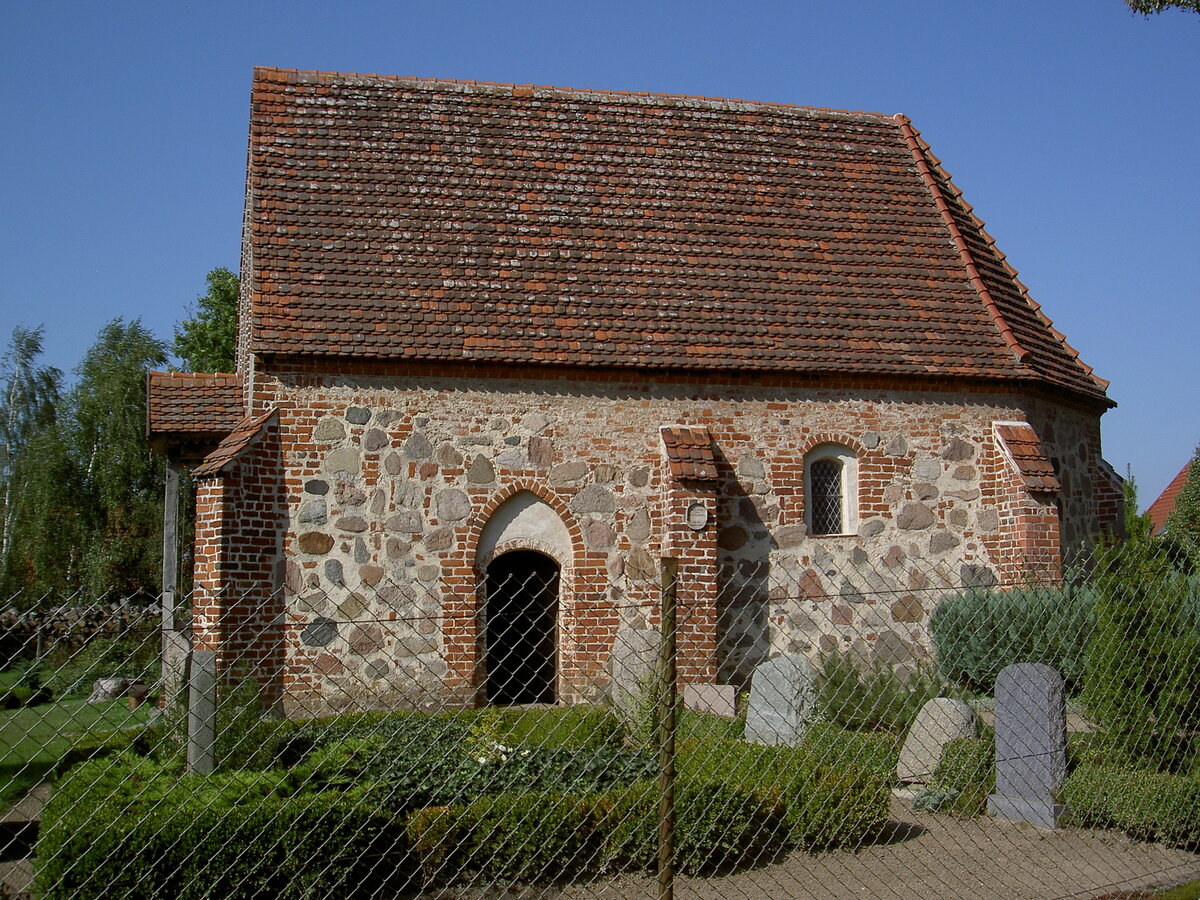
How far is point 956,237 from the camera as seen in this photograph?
50.8 ft

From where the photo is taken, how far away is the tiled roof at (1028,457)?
44.2ft

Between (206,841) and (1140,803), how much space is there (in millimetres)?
6437

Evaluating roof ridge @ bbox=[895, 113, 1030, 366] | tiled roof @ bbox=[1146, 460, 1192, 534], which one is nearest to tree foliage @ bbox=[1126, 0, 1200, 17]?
roof ridge @ bbox=[895, 113, 1030, 366]

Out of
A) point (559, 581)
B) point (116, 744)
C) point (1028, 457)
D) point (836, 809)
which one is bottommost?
point (836, 809)

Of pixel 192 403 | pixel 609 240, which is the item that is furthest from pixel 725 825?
pixel 192 403

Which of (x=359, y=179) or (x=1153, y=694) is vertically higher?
(x=359, y=179)

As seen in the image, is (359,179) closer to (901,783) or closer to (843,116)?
(843,116)

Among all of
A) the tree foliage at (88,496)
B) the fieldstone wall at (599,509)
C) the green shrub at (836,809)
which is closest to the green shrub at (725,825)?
the green shrub at (836,809)

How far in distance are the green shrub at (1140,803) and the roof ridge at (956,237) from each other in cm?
732

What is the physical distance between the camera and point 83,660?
18609mm

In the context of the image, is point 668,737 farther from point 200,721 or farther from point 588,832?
point 200,721


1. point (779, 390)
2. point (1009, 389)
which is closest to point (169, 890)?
point (779, 390)

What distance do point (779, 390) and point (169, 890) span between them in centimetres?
957

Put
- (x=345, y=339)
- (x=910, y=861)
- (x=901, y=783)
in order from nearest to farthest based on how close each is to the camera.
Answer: (x=910, y=861), (x=901, y=783), (x=345, y=339)
